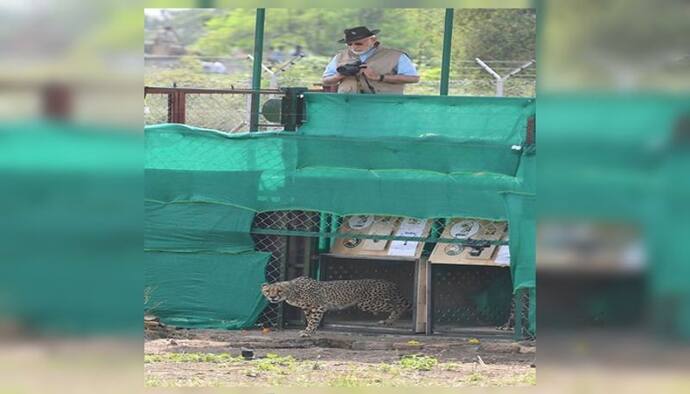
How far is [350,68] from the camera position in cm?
835

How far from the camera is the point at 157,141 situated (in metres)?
8.33

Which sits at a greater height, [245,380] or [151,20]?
[151,20]

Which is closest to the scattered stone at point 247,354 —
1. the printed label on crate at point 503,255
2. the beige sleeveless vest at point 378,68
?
the printed label on crate at point 503,255

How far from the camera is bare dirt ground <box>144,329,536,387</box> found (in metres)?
7.00

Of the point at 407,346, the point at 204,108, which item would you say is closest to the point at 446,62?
the point at 407,346

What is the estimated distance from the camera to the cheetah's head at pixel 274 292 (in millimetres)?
8430

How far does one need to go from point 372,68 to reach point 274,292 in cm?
184

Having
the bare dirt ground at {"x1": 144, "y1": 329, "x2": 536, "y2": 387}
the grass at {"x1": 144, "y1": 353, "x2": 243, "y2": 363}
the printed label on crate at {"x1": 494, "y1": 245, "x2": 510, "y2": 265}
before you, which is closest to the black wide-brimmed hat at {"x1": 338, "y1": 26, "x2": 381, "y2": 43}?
the printed label on crate at {"x1": 494, "y1": 245, "x2": 510, "y2": 265}

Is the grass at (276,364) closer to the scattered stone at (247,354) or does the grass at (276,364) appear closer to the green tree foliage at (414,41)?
the scattered stone at (247,354)

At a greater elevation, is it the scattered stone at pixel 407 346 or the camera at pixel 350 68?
the camera at pixel 350 68

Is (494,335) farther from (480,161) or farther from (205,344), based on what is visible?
(205,344)

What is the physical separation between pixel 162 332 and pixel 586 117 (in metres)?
4.14

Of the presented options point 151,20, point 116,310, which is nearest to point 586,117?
point 116,310

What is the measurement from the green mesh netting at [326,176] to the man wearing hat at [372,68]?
0.31 m
